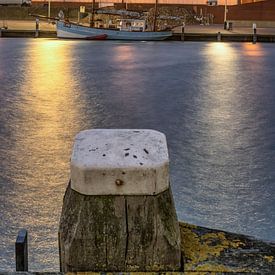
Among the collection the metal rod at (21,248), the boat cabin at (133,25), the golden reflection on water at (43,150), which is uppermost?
the boat cabin at (133,25)

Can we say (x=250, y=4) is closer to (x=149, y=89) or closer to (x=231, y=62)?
(x=231, y=62)

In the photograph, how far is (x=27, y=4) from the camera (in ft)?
162

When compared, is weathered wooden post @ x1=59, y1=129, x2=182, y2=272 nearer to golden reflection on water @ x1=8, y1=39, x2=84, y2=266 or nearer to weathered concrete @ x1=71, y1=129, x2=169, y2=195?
weathered concrete @ x1=71, y1=129, x2=169, y2=195

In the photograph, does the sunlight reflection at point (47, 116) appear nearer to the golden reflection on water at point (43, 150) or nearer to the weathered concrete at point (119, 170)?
the golden reflection on water at point (43, 150)

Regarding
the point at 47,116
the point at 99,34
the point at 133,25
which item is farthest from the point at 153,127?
the point at 133,25

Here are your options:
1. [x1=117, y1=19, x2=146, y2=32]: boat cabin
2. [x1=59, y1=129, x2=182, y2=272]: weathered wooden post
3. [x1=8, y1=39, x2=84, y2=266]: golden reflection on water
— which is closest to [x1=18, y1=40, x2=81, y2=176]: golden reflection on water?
[x1=8, y1=39, x2=84, y2=266]: golden reflection on water

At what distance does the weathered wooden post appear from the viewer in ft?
5.10

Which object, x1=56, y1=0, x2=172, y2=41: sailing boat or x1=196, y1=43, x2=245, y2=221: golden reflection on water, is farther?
x1=56, y1=0, x2=172, y2=41: sailing boat

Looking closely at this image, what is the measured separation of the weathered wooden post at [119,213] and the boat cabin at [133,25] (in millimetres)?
33176

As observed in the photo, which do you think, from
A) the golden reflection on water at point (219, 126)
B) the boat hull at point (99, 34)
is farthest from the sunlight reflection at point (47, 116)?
the boat hull at point (99, 34)

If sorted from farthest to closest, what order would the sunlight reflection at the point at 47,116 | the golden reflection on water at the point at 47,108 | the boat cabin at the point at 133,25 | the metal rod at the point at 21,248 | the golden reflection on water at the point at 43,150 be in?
the boat cabin at the point at 133,25, the golden reflection on water at the point at 47,108, the sunlight reflection at the point at 47,116, the golden reflection on water at the point at 43,150, the metal rod at the point at 21,248

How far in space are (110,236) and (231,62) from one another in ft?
58.6

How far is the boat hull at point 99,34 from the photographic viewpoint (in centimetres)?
3278

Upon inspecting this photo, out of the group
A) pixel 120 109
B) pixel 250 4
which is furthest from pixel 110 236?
pixel 250 4
